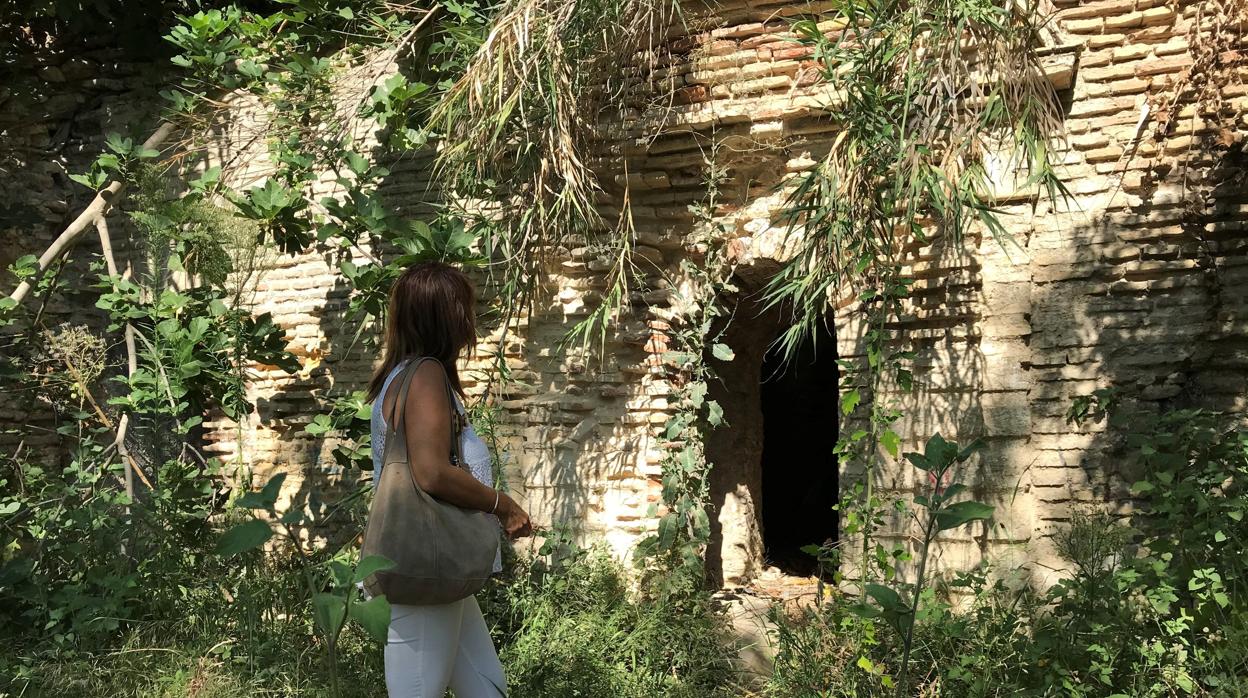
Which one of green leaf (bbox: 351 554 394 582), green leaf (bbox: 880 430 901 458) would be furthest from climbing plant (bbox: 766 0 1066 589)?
green leaf (bbox: 351 554 394 582)

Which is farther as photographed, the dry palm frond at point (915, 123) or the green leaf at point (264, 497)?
the dry palm frond at point (915, 123)

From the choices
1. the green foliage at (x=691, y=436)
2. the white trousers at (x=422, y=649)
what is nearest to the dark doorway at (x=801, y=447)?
the green foliage at (x=691, y=436)

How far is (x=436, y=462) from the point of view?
2.57 meters

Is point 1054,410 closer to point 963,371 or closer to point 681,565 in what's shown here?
point 963,371

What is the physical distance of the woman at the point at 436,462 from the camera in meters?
2.57

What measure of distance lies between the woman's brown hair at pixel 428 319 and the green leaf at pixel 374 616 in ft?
3.18

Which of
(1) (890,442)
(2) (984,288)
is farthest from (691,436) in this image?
(2) (984,288)

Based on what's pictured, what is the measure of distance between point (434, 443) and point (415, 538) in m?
0.25

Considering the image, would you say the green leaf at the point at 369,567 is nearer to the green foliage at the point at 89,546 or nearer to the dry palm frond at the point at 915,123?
the dry palm frond at the point at 915,123

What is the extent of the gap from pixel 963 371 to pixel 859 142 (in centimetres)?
111

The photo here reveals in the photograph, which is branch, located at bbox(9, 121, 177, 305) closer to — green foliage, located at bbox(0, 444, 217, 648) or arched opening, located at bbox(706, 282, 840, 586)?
green foliage, located at bbox(0, 444, 217, 648)

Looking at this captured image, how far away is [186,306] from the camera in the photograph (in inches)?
216

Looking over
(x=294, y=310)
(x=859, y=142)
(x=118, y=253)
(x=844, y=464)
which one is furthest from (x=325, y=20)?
(x=844, y=464)

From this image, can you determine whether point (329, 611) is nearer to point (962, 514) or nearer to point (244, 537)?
point (244, 537)
